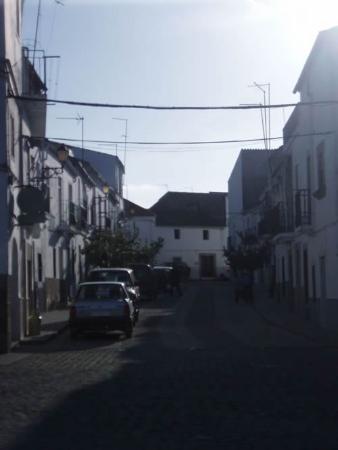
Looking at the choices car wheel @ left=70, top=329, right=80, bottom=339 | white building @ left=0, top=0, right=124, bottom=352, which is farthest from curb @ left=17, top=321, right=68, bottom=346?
car wheel @ left=70, top=329, right=80, bottom=339

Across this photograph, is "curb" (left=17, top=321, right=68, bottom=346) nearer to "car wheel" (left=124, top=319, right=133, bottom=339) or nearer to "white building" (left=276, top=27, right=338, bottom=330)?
"car wheel" (left=124, top=319, right=133, bottom=339)

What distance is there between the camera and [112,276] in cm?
3219

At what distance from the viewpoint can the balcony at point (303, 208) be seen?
31.5m

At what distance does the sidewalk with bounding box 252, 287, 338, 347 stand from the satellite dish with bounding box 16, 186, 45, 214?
7.76 metres

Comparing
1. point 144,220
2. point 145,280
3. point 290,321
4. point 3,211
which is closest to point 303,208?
point 290,321

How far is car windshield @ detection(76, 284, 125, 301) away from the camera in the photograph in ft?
83.7

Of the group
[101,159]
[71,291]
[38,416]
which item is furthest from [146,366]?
[101,159]

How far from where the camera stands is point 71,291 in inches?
1763

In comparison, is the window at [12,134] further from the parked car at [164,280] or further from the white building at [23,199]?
the parked car at [164,280]

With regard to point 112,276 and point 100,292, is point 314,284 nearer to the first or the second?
point 112,276

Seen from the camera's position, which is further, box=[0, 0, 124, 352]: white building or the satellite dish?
the satellite dish

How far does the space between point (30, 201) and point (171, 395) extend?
9950mm

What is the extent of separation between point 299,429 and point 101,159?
56731 millimetres

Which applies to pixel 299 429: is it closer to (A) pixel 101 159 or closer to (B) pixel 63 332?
(B) pixel 63 332
